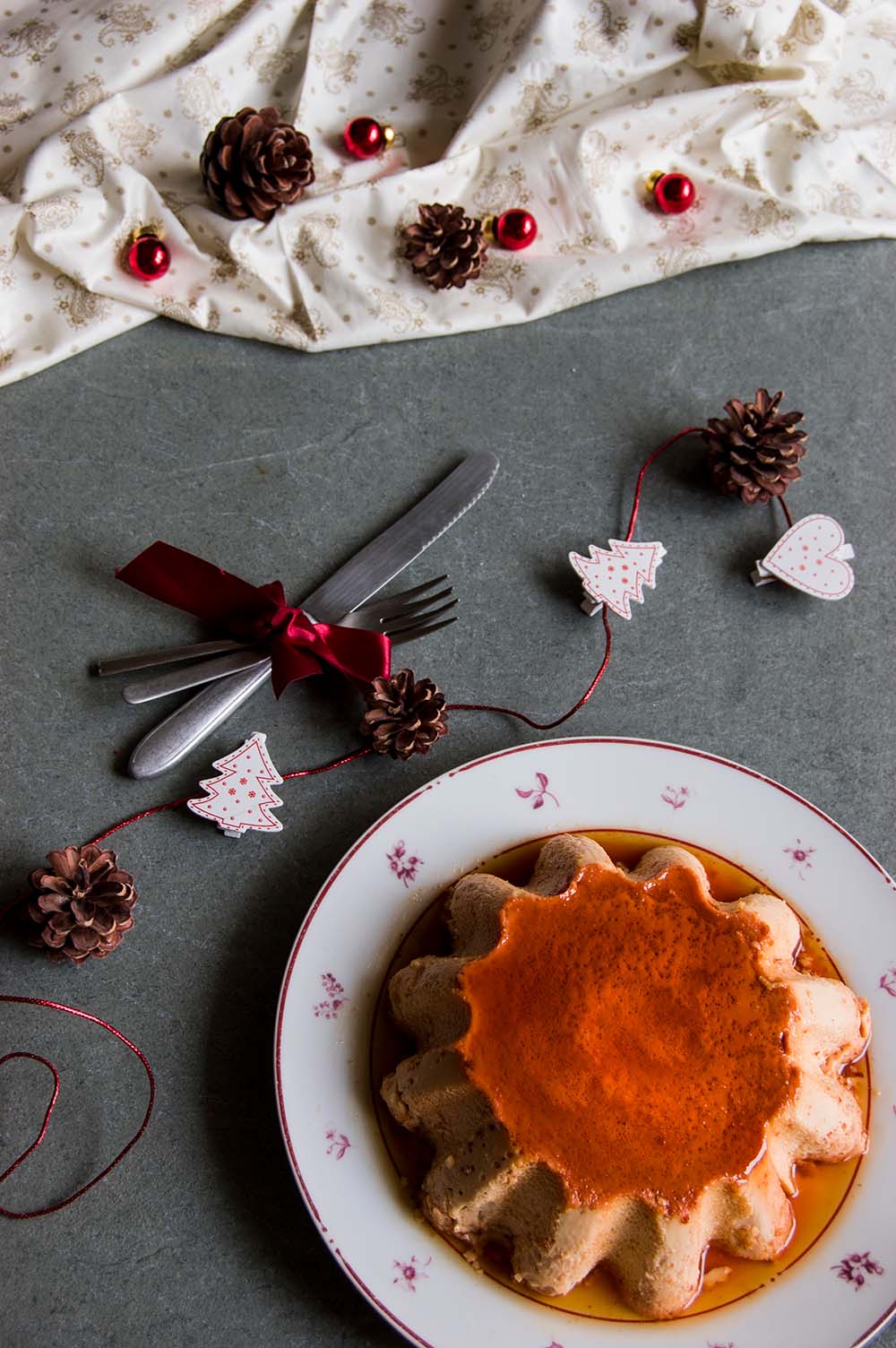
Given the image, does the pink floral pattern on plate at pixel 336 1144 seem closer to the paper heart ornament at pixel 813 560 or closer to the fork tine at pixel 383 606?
the fork tine at pixel 383 606

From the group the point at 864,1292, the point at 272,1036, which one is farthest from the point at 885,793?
the point at 272,1036

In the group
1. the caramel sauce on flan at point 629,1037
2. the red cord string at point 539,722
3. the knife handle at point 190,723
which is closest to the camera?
the caramel sauce on flan at point 629,1037

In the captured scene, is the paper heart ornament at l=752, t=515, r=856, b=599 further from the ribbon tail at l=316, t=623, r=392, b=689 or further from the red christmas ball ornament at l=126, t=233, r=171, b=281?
the red christmas ball ornament at l=126, t=233, r=171, b=281

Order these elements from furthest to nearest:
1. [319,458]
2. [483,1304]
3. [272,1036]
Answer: [319,458]
[272,1036]
[483,1304]

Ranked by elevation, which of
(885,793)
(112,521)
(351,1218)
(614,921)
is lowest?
(351,1218)

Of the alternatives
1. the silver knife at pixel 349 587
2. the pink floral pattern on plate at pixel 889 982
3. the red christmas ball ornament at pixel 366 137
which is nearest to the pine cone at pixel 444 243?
the red christmas ball ornament at pixel 366 137

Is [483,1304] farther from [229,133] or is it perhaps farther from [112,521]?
[229,133]
